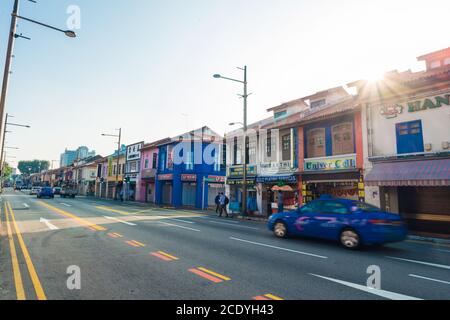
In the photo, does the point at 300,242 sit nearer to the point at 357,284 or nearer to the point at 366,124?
the point at 357,284

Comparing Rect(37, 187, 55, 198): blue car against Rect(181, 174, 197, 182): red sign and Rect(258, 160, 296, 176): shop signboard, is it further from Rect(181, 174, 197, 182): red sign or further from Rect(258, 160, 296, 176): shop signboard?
Rect(258, 160, 296, 176): shop signboard

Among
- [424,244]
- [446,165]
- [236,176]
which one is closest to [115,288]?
[424,244]

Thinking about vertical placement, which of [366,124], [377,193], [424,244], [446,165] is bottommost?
[424,244]

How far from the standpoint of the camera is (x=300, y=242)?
9727mm

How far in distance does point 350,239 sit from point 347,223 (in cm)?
50

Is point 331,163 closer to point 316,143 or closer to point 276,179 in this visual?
point 316,143

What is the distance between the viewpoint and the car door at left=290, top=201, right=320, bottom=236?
9.71 metres

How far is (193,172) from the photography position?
3309cm

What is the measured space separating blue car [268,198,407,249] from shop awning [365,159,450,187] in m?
4.60

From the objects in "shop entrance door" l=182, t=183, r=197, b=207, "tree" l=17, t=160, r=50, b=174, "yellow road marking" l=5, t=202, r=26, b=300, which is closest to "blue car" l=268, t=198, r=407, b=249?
"yellow road marking" l=5, t=202, r=26, b=300

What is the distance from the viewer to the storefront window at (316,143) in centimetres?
1833

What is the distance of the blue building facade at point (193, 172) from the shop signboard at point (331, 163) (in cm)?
1578

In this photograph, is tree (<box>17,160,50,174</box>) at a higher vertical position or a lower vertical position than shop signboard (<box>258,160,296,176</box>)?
higher
